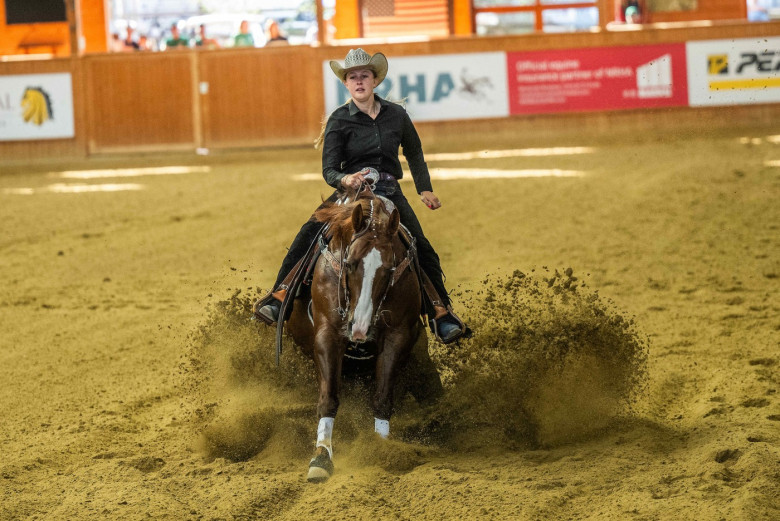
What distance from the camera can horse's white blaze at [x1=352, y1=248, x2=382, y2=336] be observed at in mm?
5070

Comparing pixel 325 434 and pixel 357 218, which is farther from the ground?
pixel 357 218

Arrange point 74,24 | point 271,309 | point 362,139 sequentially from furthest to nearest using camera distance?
point 74,24 → point 271,309 → point 362,139

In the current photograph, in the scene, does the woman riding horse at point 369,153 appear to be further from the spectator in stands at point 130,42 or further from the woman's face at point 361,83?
the spectator in stands at point 130,42

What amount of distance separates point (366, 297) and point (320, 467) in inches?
37.3

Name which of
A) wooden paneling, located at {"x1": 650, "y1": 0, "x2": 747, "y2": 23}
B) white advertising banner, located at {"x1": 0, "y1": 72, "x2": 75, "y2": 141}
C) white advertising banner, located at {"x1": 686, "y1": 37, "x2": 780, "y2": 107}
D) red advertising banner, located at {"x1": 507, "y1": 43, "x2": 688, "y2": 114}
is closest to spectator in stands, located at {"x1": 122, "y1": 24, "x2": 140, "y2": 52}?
white advertising banner, located at {"x1": 0, "y1": 72, "x2": 75, "y2": 141}

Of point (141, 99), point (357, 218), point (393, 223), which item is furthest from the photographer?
point (141, 99)

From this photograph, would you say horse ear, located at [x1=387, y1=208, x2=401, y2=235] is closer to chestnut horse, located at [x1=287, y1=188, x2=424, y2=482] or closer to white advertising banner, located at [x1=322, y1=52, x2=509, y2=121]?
chestnut horse, located at [x1=287, y1=188, x2=424, y2=482]

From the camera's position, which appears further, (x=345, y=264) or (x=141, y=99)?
(x=141, y=99)

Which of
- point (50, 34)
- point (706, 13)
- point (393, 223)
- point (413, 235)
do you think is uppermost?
point (50, 34)

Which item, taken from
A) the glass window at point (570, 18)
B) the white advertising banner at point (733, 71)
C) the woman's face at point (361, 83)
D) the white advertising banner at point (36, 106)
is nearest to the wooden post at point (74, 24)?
the white advertising banner at point (36, 106)

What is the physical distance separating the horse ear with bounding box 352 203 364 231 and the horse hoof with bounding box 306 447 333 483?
1230mm

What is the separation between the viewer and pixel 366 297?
5152 millimetres

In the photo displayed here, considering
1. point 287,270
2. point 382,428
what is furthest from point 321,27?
point 382,428

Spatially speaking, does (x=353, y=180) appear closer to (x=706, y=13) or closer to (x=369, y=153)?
(x=369, y=153)
